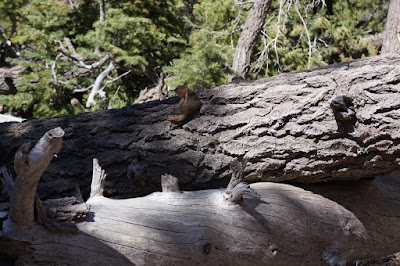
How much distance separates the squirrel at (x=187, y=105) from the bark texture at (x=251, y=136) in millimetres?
51

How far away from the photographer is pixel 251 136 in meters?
2.63

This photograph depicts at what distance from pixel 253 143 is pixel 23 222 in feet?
4.72

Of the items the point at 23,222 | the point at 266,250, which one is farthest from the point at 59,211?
the point at 266,250

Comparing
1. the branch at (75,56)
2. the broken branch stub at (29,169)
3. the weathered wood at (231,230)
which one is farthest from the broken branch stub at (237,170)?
the branch at (75,56)

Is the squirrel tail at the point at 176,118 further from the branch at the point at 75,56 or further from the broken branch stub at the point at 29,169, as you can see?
the branch at the point at 75,56

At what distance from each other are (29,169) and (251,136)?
4.72 ft

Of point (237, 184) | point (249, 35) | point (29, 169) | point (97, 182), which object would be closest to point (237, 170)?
point (237, 184)

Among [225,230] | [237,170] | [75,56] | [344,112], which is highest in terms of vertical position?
[344,112]

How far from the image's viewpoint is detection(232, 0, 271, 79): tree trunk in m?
6.64

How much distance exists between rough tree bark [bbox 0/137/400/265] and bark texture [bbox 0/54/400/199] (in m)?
0.23

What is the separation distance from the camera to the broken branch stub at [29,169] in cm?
160

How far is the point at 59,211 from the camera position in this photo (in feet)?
6.60

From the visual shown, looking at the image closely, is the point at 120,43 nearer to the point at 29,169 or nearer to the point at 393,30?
the point at 393,30

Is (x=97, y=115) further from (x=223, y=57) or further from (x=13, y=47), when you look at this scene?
(x=13, y=47)
